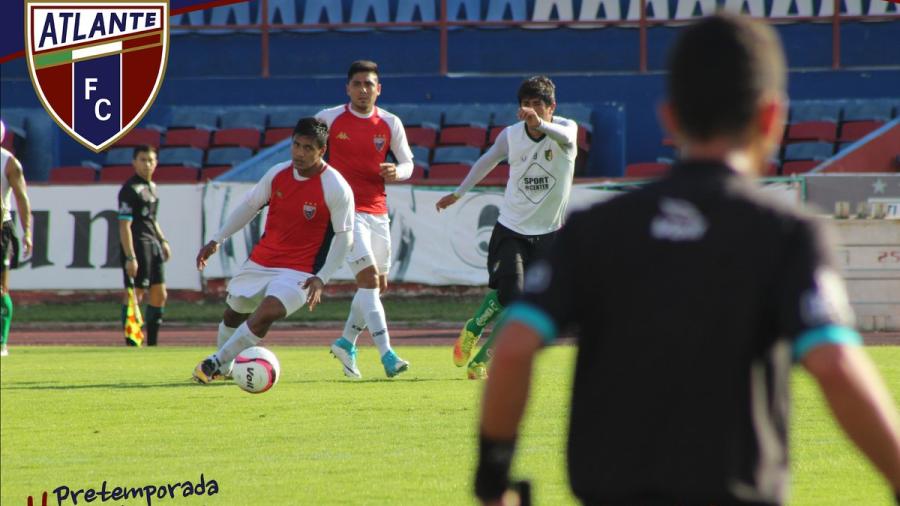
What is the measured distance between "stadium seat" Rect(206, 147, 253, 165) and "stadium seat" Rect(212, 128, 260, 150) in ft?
0.90

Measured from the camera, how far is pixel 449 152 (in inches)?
1056

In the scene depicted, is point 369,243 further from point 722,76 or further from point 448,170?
point 448,170

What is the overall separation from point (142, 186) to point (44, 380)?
4.52 metres

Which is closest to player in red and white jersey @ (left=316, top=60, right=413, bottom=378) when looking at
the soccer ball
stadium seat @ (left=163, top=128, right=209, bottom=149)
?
the soccer ball

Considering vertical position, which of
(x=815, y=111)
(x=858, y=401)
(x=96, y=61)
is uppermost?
(x=96, y=61)

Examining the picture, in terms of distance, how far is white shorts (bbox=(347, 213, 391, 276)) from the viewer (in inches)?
442

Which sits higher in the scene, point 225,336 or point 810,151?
point 810,151

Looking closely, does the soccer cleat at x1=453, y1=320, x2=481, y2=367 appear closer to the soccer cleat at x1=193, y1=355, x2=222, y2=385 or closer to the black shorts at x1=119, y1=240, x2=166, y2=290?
the soccer cleat at x1=193, y1=355, x2=222, y2=385

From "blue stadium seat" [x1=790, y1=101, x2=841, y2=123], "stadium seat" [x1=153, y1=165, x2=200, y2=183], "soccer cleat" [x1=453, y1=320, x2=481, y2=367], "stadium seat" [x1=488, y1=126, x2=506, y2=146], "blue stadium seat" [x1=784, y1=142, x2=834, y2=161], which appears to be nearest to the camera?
"soccer cleat" [x1=453, y1=320, x2=481, y2=367]

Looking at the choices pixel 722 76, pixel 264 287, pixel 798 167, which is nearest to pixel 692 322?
pixel 722 76

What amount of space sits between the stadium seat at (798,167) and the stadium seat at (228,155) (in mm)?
9658

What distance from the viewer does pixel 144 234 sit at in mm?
15688

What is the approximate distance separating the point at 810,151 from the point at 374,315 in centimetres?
1648

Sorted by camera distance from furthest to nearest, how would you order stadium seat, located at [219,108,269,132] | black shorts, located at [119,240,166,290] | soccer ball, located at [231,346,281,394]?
1. stadium seat, located at [219,108,269,132]
2. black shorts, located at [119,240,166,290]
3. soccer ball, located at [231,346,281,394]
